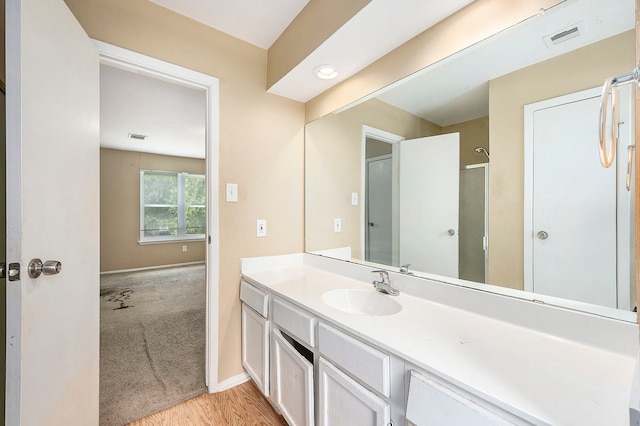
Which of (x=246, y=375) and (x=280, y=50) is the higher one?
(x=280, y=50)

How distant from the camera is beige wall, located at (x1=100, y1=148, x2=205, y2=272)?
488 centimetres

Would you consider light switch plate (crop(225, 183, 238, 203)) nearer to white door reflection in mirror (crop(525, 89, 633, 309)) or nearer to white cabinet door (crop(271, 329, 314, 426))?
white cabinet door (crop(271, 329, 314, 426))

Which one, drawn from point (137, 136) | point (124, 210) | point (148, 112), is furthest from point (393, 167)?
point (124, 210)

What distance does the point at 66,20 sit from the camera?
3.53ft

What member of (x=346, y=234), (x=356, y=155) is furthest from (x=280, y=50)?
(x=346, y=234)

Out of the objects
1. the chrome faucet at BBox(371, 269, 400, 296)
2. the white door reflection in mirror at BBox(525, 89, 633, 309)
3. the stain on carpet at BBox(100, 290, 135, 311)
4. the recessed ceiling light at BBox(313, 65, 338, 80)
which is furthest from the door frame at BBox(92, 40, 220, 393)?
the stain on carpet at BBox(100, 290, 135, 311)

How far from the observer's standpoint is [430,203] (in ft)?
4.69

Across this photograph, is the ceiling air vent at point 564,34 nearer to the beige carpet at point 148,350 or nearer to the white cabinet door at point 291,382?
the white cabinet door at point 291,382

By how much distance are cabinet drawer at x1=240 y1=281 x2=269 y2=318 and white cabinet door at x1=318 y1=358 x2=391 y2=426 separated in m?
0.53

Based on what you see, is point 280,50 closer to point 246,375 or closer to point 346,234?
point 346,234

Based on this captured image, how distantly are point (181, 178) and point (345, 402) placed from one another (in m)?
5.79

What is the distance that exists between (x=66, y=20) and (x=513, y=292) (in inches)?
82.9

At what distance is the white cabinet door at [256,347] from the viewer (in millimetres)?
1514

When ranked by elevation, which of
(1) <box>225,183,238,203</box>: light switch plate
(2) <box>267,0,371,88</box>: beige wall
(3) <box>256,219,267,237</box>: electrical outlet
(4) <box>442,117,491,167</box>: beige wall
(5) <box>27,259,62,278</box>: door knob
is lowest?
(5) <box>27,259,62,278</box>: door knob
